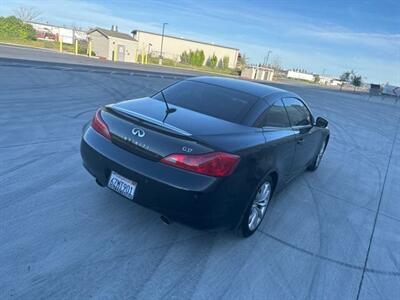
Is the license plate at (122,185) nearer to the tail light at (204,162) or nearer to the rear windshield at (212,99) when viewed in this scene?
the tail light at (204,162)

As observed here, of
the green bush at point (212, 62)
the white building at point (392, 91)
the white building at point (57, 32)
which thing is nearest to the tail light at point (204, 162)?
the white building at point (57, 32)

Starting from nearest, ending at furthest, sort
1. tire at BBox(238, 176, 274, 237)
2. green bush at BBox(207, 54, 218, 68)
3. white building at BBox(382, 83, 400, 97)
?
Answer: tire at BBox(238, 176, 274, 237) < white building at BBox(382, 83, 400, 97) < green bush at BBox(207, 54, 218, 68)

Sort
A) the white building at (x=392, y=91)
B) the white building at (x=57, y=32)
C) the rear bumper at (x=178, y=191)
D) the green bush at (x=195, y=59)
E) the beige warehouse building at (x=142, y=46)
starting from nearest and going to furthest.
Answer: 1. the rear bumper at (x=178, y=191)
2. the beige warehouse building at (x=142, y=46)
3. the white building at (x=57, y=32)
4. the white building at (x=392, y=91)
5. the green bush at (x=195, y=59)

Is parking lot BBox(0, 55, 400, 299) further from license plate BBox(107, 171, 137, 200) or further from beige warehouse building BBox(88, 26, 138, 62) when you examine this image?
beige warehouse building BBox(88, 26, 138, 62)

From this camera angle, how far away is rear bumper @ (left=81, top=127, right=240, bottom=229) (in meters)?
2.69

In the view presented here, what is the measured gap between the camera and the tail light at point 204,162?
268 centimetres

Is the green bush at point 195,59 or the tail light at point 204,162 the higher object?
the tail light at point 204,162

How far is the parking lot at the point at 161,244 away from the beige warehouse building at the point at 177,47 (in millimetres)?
62487

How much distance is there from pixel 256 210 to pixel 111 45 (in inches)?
1667

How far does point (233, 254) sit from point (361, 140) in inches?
360

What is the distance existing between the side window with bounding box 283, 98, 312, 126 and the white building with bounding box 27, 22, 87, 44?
5375 centimetres

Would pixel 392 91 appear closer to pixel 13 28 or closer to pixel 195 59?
pixel 195 59

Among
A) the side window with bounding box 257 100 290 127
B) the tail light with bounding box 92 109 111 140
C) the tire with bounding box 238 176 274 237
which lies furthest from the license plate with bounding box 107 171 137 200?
the side window with bounding box 257 100 290 127

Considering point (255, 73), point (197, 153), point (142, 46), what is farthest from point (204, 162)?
point (255, 73)
